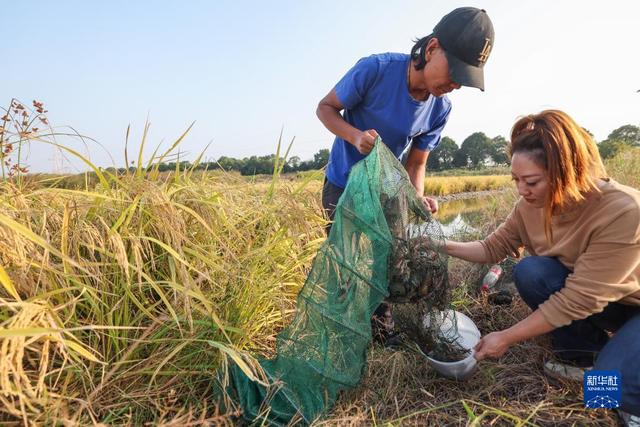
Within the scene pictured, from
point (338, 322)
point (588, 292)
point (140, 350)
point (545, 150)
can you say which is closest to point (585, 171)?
point (545, 150)

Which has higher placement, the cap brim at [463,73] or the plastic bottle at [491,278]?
the cap brim at [463,73]

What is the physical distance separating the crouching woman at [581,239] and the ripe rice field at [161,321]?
261mm

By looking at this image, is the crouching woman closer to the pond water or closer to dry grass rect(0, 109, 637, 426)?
dry grass rect(0, 109, 637, 426)

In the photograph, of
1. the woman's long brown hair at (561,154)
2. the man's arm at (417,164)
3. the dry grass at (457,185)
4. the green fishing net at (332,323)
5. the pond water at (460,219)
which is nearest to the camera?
the green fishing net at (332,323)

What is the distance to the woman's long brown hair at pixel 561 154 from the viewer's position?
5.03ft

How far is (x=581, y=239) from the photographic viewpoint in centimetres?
173

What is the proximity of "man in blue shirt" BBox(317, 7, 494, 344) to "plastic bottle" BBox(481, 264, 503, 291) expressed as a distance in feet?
2.86

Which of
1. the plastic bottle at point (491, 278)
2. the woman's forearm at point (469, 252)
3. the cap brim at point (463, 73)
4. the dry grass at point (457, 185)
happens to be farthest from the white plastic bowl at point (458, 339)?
the dry grass at point (457, 185)

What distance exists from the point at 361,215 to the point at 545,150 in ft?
2.64

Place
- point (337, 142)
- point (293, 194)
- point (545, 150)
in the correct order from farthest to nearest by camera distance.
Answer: point (337, 142)
point (293, 194)
point (545, 150)

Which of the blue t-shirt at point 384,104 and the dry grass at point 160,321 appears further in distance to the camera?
the blue t-shirt at point 384,104

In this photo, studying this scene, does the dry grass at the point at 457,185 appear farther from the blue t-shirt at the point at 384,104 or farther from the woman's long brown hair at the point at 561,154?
the woman's long brown hair at the point at 561,154

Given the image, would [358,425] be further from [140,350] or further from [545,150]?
[545,150]

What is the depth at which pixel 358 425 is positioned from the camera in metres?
1.45
